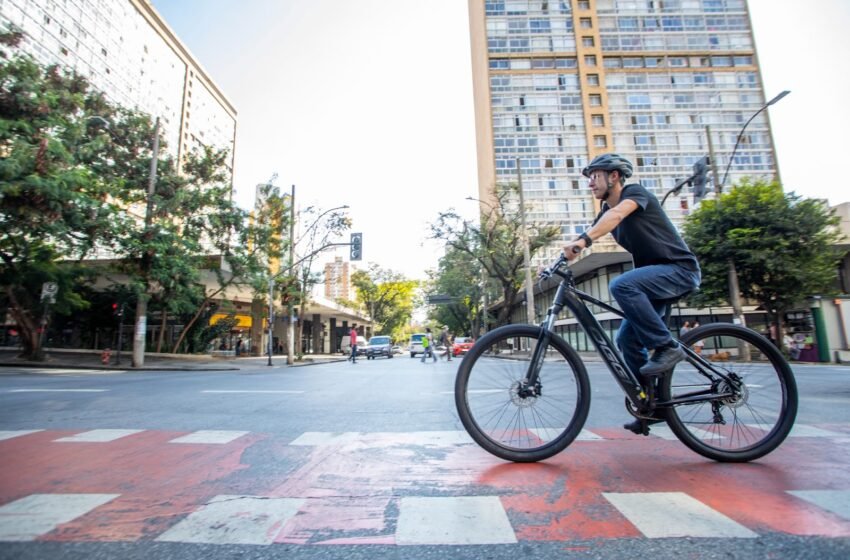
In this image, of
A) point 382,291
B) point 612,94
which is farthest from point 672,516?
point 612,94

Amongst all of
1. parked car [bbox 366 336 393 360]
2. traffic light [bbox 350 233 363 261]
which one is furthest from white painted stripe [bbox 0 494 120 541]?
parked car [bbox 366 336 393 360]

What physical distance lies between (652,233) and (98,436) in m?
4.50

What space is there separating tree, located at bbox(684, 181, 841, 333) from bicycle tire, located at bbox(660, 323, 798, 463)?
18.8 m

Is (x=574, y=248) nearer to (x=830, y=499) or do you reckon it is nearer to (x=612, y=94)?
(x=830, y=499)

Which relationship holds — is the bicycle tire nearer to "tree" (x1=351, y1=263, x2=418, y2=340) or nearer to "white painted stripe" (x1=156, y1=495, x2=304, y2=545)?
"white painted stripe" (x1=156, y1=495, x2=304, y2=545)

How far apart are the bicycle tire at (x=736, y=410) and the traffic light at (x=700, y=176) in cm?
1216

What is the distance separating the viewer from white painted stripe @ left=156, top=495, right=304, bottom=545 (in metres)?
1.63

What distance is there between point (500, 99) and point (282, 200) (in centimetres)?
3981

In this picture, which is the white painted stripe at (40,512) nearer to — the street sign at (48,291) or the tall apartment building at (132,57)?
the street sign at (48,291)

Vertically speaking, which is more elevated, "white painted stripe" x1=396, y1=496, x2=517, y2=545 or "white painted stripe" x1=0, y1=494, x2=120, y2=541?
"white painted stripe" x1=0, y1=494, x2=120, y2=541

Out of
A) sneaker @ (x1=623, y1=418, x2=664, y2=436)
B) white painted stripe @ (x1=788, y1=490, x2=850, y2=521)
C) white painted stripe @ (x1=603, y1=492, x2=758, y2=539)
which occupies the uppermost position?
sneaker @ (x1=623, y1=418, x2=664, y2=436)

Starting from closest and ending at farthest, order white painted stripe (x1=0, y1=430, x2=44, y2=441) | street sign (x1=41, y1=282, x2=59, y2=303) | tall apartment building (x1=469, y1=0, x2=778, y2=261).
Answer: white painted stripe (x1=0, y1=430, x2=44, y2=441), street sign (x1=41, y1=282, x2=59, y2=303), tall apartment building (x1=469, y1=0, x2=778, y2=261)

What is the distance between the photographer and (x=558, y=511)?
186 centimetres

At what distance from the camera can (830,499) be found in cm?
195
